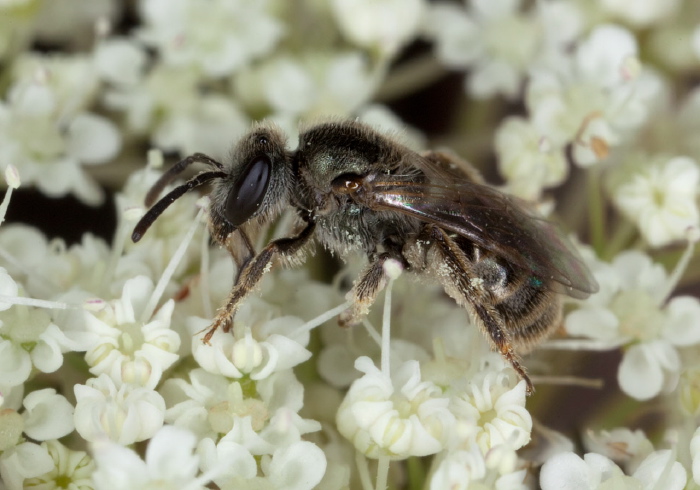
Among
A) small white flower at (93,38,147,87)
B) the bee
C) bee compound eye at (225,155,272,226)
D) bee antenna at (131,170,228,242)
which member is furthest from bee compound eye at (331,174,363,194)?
small white flower at (93,38,147,87)

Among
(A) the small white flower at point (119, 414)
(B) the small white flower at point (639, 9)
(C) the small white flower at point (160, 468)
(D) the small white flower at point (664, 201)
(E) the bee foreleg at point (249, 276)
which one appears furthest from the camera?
(B) the small white flower at point (639, 9)


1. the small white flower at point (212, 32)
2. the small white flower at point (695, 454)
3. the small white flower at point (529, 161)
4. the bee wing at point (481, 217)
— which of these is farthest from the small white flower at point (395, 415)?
the small white flower at point (212, 32)

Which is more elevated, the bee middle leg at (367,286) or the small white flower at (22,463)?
the bee middle leg at (367,286)

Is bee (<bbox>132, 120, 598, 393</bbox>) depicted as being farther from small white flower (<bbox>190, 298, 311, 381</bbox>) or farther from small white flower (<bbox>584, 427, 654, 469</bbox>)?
small white flower (<bbox>584, 427, 654, 469</bbox>)

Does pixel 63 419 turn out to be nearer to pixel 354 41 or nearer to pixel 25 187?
pixel 25 187

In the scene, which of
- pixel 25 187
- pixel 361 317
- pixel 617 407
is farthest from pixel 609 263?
pixel 25 187

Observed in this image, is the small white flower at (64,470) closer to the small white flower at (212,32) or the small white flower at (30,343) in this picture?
the small white flower at (30,343)
